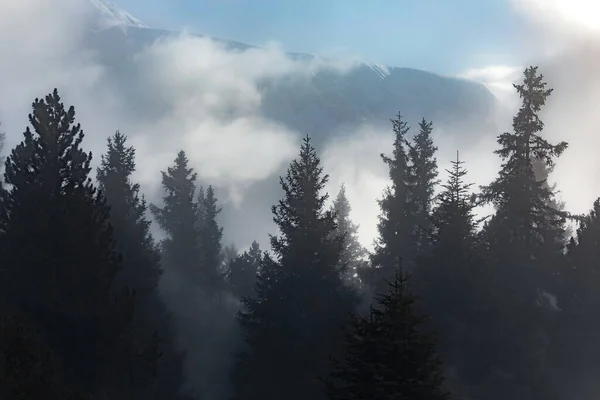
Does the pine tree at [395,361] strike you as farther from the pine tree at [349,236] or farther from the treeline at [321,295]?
the pine tree at [349,236]

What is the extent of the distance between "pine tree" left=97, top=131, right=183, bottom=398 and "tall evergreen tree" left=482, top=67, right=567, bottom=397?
18547 millimetres

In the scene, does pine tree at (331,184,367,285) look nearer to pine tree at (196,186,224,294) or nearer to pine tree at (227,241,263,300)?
pine tree at (227,241,263,300)

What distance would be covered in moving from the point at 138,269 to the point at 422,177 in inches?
831

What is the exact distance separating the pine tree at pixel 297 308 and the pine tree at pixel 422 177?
38.2 feet

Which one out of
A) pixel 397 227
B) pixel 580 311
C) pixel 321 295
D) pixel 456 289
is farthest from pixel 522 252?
pixel 321 295

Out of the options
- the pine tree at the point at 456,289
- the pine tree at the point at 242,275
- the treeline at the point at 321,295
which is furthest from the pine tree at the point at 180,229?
the pine tree at the point at 456,289

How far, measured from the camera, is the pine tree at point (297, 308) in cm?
2889

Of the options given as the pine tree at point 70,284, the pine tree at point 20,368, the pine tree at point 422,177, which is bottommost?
the pine tree at point 20,368

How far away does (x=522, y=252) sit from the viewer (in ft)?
116

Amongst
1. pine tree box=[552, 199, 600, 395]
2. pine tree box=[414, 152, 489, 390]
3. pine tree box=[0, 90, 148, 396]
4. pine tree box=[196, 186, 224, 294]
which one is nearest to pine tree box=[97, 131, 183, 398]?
pine tree box=[0, 90, 148, 396]

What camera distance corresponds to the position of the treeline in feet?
50.9

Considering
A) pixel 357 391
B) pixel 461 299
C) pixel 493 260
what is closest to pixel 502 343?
pixel 461 299

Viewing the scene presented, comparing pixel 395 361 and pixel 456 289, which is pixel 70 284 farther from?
pixel 456 289

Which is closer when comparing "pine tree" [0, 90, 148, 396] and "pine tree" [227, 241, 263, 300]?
"pine tree" [0, 90, 148, 396]
